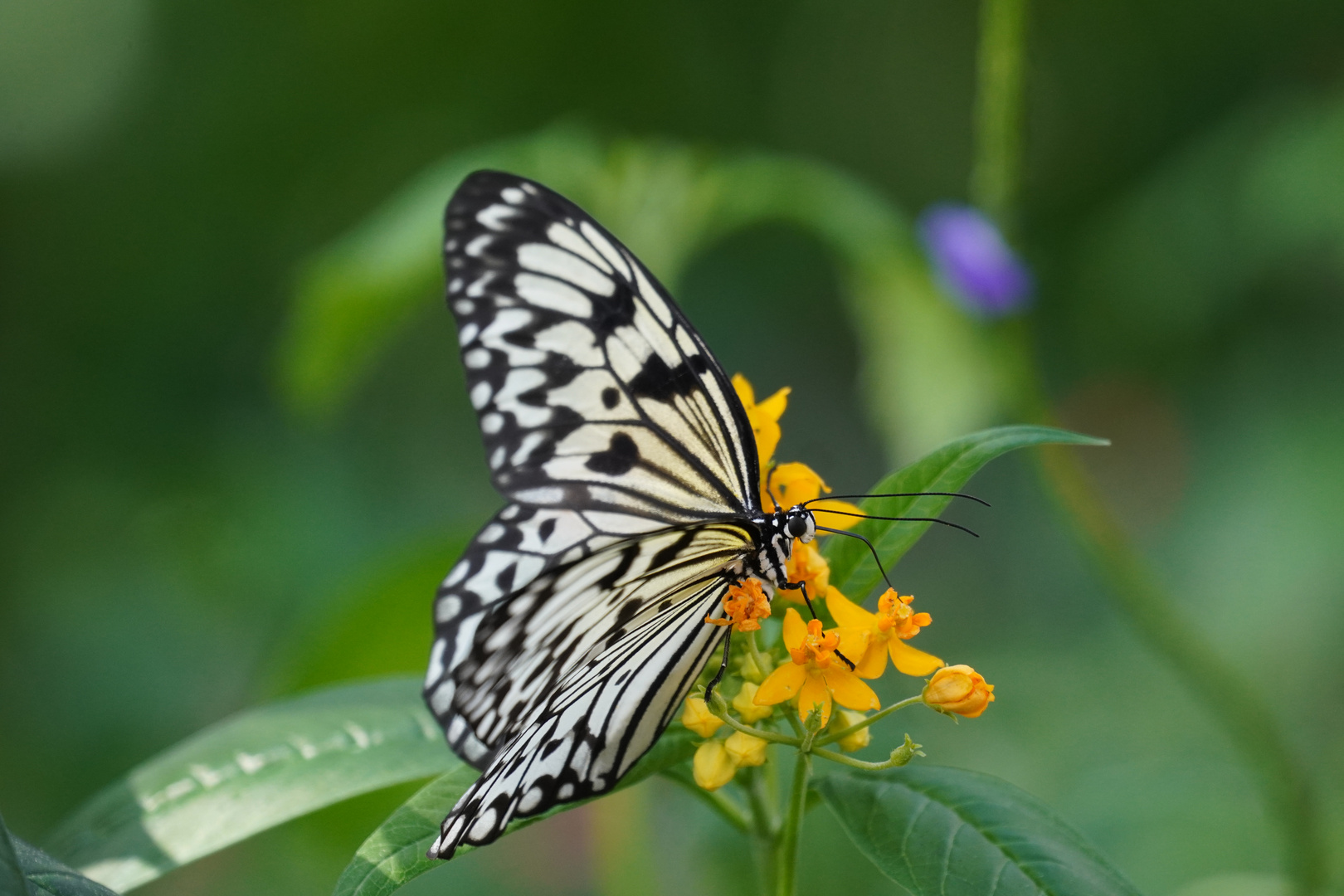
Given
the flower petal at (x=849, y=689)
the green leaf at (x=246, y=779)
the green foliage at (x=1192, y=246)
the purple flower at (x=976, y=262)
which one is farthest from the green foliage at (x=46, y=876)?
the green foliage at (x=1192, y=246)

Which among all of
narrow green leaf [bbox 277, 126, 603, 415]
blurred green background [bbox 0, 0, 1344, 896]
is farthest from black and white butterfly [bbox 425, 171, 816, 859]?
blurred green background [bbox 0, 0, 1344, 896]

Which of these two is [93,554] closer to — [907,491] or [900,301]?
[900,301]

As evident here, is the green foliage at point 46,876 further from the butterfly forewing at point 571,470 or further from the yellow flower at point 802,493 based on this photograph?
the yellow flower at point 802,493

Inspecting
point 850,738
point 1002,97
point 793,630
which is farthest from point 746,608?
point 1002,97

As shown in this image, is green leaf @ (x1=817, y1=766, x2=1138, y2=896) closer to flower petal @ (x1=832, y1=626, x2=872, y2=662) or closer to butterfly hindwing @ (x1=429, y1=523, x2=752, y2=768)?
flower petal @ (x1=832, y1=626, x2=872, y2=662)

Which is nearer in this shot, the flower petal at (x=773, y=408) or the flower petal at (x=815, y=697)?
the flower petal at (x=815, y=697)

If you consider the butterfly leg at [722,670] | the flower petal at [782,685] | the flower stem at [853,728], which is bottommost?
the flower stem at [853,728]
